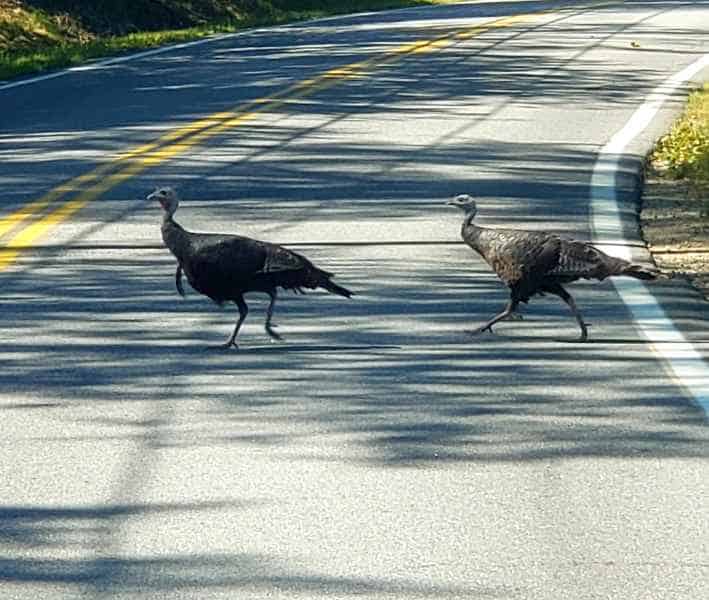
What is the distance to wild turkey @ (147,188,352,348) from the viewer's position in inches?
353

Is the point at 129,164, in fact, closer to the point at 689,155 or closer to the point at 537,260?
the point at 689,155

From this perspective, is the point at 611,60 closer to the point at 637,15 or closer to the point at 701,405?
the point at 637,15

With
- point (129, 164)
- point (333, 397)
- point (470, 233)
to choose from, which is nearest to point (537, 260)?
point (470, 233)

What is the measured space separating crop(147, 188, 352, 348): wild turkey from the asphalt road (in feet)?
1.18

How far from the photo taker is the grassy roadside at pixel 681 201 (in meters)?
12.1

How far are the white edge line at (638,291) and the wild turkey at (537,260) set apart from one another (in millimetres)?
435

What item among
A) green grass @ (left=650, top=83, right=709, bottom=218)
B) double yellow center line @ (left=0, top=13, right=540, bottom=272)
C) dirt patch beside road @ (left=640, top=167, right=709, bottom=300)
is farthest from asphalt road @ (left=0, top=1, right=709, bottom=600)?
green grass @ (left=650, top=83, right=709, bottom=218)

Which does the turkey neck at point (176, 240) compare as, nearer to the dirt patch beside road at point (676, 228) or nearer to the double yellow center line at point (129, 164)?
the double yellow center line at point (129, 164)

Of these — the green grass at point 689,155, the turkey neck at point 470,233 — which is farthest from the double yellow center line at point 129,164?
the green grass at point 689,155

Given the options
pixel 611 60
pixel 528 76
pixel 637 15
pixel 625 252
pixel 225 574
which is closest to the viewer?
pixel 225 574

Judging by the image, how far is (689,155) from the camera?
16250 mm

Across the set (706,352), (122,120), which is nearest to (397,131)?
(122,120)

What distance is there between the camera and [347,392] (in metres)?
8.55

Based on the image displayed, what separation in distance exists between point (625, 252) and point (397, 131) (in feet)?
22.9
